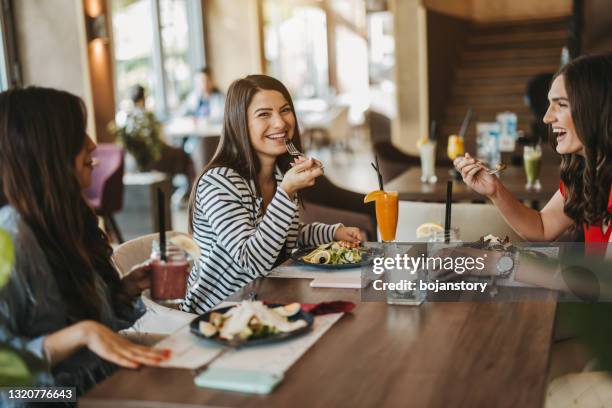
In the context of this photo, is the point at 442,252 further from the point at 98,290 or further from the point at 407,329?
the point at 98,290

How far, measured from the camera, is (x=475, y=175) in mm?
2484

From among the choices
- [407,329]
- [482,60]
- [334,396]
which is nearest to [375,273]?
[407,329]

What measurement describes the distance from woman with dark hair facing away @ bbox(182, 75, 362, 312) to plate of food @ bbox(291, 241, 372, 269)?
4.1 inches

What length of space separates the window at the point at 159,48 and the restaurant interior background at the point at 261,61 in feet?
0.06

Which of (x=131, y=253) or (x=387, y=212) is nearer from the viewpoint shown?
(x=387, y=212)

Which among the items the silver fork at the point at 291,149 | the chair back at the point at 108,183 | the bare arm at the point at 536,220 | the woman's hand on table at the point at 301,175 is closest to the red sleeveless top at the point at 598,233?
the bare arm at the point at 536,220

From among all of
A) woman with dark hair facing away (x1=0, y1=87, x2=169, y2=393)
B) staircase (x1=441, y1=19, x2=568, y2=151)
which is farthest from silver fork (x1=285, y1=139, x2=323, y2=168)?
staircase (x1=441, y1=19, x2=568, y2=151)

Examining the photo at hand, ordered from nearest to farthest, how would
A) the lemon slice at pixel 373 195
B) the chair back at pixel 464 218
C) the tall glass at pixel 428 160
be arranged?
1. the lemon slice at pixel 373 195
2. the chair back at pixel 464 218
3. the tall glass at pixel 428 160

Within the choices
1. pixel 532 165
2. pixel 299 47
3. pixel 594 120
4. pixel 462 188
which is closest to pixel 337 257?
pixel 594 120

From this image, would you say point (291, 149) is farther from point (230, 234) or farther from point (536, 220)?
point (536, 220)

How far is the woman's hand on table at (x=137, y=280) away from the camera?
1.94 meters

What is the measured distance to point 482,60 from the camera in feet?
35.5

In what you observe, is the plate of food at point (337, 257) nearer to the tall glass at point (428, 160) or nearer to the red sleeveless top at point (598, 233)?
the red sleeveless top at point (598, 233)

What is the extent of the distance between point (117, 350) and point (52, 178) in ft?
1.39
